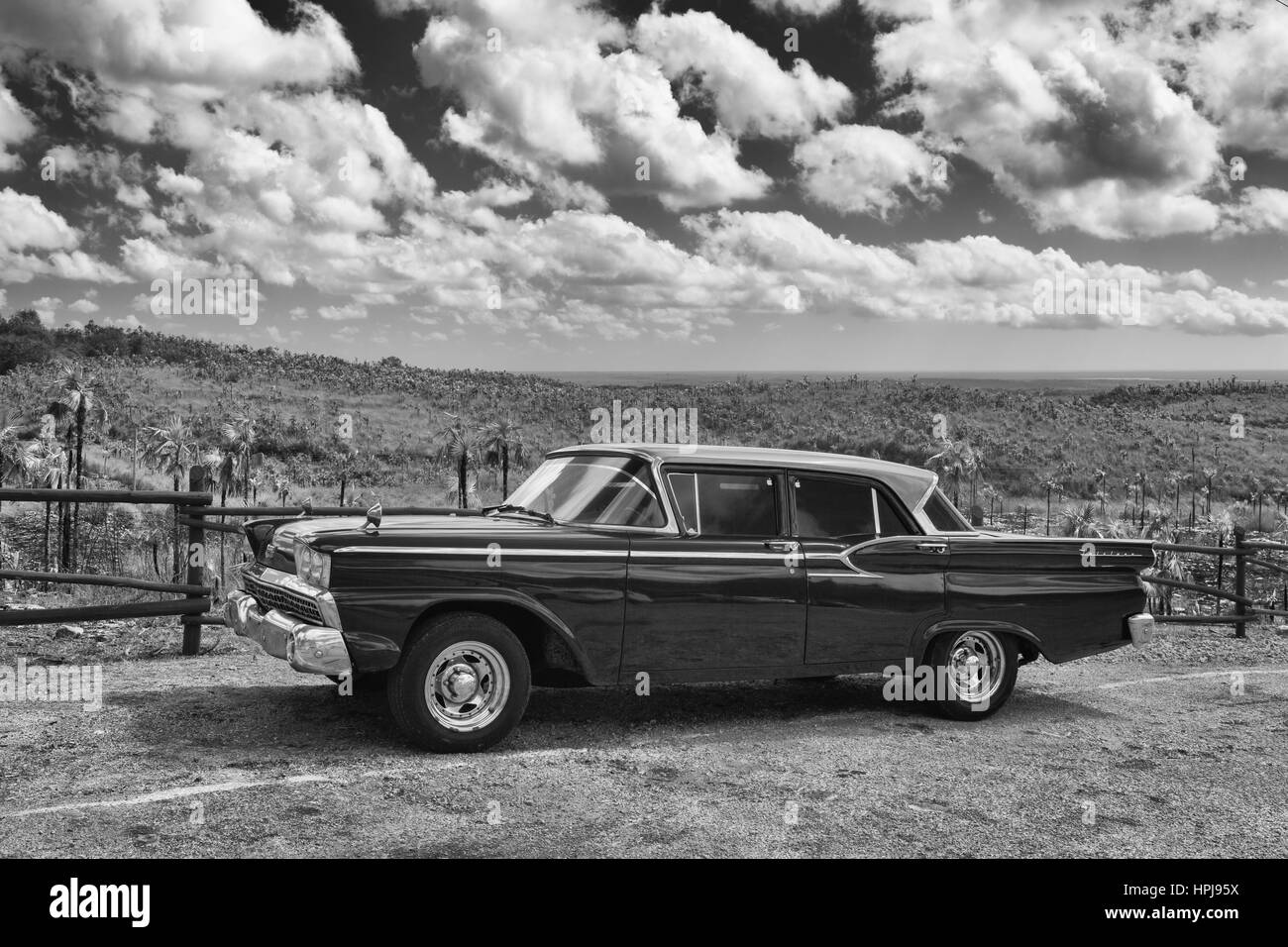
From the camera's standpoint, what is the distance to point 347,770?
5.95 m

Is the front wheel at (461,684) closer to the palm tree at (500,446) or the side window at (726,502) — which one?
the side window at (726,502)

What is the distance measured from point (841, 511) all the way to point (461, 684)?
8.53 ft

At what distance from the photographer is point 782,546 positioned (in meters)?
7.00

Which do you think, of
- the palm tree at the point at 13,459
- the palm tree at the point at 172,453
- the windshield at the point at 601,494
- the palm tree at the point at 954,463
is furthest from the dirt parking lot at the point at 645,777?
the palm tree at the point at 954,463

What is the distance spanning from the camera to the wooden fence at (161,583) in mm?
8695

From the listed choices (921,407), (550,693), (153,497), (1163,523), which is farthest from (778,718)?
(921,407)

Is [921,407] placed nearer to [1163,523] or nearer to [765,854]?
[1163,523]

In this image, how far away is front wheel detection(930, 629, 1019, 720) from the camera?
7.53m

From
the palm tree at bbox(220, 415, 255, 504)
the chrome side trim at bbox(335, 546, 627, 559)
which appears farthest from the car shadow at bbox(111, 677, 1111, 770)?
the palm tree at bbox(220, 415, 255, 504)

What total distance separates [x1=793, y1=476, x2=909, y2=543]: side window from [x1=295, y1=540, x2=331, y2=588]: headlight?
9.18 feet

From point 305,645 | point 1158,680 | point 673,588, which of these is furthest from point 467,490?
point 305,645

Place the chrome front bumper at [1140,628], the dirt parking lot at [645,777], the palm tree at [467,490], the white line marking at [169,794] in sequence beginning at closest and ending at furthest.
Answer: the dirt parking lot at [645,777] < the white line marking at [169,794] < the chrome front bumper at [1140,628] < the palm tree at [467,490]

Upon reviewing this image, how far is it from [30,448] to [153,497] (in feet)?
190

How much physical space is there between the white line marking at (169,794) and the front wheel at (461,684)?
595mm
